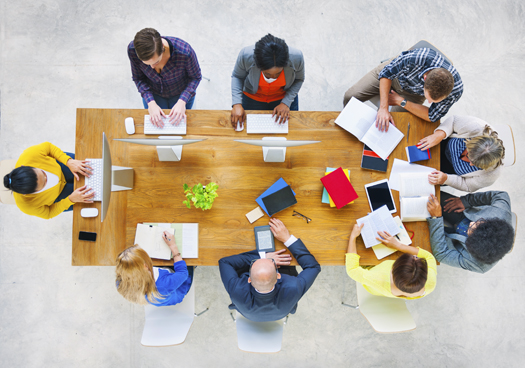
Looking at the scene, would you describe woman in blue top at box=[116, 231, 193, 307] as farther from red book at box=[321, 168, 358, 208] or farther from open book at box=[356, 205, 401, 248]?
open book at box=[356, 205, 401, 248]

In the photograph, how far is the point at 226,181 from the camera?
206 cm

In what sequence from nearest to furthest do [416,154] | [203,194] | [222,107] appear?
[203,194]
[416,154]
[222,107]

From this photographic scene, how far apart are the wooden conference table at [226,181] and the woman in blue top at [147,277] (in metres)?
0.10

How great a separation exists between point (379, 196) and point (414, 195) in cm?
25

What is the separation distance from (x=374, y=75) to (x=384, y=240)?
132cm

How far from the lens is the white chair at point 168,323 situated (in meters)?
2.07

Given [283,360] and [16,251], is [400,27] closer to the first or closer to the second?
[283,360]

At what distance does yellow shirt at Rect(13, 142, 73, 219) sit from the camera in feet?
6.77

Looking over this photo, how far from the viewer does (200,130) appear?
82.5 inches

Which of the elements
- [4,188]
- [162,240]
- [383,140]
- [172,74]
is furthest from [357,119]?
[4,188]

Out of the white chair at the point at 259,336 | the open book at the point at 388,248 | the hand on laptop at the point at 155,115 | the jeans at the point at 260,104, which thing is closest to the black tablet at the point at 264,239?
the white chair at the point at 259,336

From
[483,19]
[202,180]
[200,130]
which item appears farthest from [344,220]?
[483,19]

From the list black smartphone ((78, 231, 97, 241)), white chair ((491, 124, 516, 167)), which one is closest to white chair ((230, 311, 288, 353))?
black smartphone ((78, 231, 97, 241))

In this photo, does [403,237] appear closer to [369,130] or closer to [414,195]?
[414,195]
